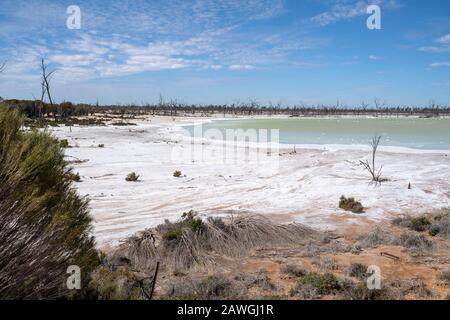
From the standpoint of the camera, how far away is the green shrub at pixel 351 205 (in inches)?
495

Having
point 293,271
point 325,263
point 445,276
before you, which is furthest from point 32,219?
point 445,276

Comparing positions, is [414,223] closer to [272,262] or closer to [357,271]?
[357,271]

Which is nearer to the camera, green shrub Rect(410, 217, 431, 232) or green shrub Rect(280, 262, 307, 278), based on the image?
green shrub Rect(280, 262, 307, 278)

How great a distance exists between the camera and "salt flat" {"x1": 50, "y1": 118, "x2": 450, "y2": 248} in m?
12.1

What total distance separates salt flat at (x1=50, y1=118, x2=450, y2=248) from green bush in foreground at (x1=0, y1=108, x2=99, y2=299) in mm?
4905

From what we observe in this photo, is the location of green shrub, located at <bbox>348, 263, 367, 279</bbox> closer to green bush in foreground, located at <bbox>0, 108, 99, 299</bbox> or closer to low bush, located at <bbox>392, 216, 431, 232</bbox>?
low bush, located at <bbox>392, 216, 431, 232</bbox>

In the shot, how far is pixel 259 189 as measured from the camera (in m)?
15.7

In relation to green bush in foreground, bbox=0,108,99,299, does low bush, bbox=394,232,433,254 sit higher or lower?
lower

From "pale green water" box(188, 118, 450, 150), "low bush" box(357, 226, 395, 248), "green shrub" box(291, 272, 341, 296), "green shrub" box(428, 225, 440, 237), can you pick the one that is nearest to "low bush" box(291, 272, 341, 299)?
"green shrub" box(291, 272, 341, 296)

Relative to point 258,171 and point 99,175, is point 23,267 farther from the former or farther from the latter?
point 258,171
